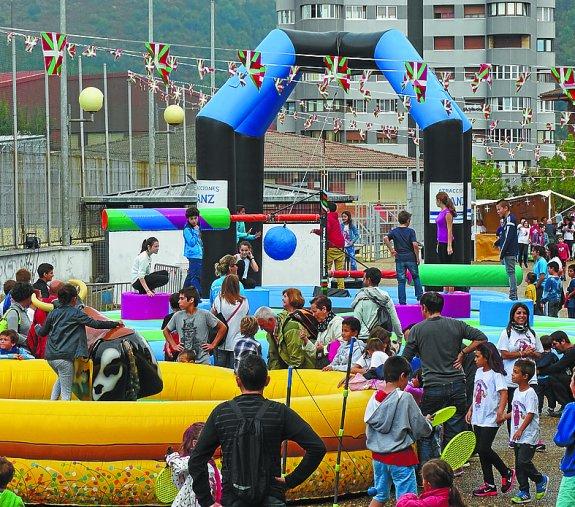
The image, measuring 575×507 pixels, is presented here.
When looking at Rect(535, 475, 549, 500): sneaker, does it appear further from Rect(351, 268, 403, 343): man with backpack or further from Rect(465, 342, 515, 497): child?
Rect(351, 268, 403, 343): man with backpack

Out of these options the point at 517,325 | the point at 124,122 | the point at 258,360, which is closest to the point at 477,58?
the point at 124,122

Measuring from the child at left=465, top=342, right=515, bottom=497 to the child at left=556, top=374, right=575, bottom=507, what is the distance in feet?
6.29

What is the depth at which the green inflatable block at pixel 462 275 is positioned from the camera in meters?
18.6

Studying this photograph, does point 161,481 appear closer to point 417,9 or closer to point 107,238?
point 107,238

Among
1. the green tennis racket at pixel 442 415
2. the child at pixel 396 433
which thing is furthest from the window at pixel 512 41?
the child at pixel 396 433

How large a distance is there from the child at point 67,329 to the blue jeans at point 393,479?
312 centimetres

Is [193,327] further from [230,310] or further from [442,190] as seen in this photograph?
[442,190]

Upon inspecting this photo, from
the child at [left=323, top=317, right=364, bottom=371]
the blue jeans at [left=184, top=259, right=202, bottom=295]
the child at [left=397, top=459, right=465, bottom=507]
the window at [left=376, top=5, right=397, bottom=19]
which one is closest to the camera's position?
the child at [left=397, top=459, right=465, bottom=507]

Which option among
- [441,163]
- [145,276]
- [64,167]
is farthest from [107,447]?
[64,167]

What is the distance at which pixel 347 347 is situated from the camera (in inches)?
473

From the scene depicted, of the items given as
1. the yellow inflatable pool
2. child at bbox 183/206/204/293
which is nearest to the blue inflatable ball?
child at bbox 183/206/204/293

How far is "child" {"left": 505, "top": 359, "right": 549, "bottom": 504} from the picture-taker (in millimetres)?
10773

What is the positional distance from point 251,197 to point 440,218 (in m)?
5.30

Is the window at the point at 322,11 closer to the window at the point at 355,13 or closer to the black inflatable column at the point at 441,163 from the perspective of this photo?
the window at the point at 355,13
